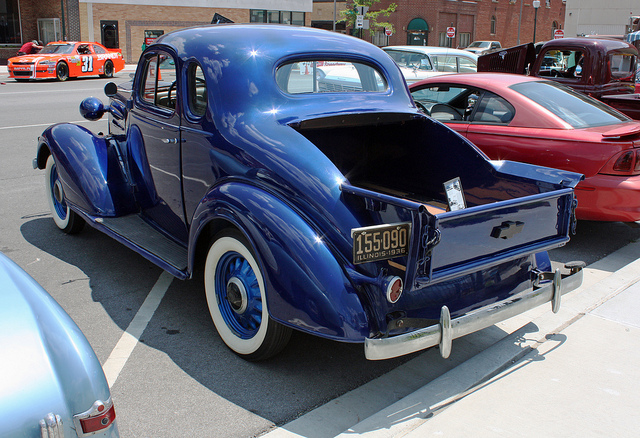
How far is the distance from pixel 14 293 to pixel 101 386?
19.0 inches

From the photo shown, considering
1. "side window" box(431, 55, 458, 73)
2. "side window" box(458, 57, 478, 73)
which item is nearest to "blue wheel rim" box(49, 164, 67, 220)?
"side window" box(431, 55, 458, 73)

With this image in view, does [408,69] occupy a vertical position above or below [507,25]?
below

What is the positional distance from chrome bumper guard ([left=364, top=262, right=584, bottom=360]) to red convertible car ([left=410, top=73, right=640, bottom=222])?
1875 millimetres

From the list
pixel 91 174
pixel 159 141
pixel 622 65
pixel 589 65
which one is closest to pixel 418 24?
pixel 622 65

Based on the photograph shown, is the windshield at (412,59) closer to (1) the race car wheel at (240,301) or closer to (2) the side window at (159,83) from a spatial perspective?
(2) the side window at (159,83)

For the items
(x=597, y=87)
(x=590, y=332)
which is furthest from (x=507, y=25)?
(x=590, y=332)

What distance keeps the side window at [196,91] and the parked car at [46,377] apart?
215cm

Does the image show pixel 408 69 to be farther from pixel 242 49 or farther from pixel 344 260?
pixel 344 260

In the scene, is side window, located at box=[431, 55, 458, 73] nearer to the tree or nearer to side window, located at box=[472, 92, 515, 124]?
side window, located at box=[472, 92, 515, 124]

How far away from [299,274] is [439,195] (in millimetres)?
1727

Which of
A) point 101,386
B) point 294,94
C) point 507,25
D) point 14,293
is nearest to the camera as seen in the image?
point 101,386

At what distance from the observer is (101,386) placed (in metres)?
1.95

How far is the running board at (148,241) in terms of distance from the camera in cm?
394

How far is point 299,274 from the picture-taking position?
2.98 meters
